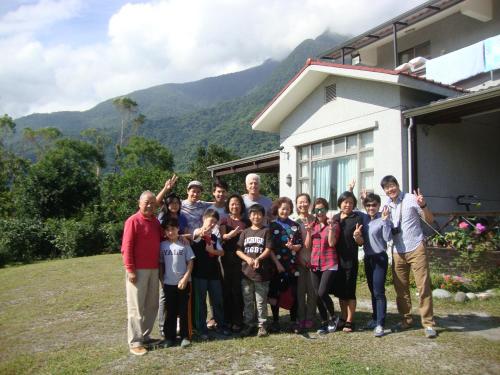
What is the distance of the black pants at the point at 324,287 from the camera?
4652mm

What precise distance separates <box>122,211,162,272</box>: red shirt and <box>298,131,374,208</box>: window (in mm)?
5734

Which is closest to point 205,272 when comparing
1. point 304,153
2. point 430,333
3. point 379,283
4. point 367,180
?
point 379,283

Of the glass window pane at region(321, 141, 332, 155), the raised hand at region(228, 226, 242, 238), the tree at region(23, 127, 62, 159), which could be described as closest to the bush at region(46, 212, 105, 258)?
the glass window pane at region(321, 141, 332, 155)

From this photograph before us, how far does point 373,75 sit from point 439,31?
550cm

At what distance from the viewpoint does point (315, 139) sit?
10375mm

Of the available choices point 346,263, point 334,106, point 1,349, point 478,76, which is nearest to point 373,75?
point 334,106

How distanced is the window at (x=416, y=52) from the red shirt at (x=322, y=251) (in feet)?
33.5

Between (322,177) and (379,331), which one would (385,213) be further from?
(322,177)

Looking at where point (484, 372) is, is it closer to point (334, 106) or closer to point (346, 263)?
point (346, 263)

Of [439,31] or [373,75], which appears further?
[439,31]

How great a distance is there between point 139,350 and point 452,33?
1209 cm

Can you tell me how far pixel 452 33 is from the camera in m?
12.1

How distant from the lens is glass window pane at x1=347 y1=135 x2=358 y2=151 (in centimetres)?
935

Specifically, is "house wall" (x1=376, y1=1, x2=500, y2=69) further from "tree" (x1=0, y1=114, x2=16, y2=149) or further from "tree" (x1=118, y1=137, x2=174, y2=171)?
"tree" (x1=0, y1=114, x2=16, y2=149)
